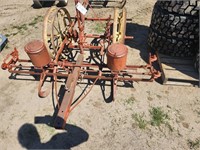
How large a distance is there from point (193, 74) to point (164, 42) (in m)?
1.05

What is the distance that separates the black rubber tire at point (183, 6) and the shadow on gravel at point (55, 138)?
3.37 meters

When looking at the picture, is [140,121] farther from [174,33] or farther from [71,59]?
[71,59]

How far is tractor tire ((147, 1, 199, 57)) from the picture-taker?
4.85 meters

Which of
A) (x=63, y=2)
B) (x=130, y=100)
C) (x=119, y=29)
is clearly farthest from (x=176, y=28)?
(x=63, y=2)

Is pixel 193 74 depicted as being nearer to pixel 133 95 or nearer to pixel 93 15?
pixel 133 95

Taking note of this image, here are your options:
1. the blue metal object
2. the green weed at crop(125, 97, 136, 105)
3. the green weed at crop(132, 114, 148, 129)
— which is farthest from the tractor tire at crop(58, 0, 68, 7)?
the green weed at crop(132, 114, 148, 129)

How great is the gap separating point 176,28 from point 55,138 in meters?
3.65

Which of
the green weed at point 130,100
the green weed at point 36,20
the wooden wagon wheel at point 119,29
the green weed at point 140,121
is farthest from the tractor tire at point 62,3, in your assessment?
the green weed at point 140,121

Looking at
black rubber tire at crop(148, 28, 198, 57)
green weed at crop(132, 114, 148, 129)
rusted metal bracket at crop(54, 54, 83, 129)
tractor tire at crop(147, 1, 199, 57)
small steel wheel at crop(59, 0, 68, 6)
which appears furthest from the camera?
small steel wheel at crop(59, 0, 68, 6)

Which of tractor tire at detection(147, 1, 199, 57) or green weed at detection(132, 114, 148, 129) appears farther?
tractor tire at detection(147, 1, 199, 57)

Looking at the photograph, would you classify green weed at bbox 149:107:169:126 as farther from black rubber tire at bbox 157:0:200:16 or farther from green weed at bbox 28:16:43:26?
green weed at bbox 28:16:43:26

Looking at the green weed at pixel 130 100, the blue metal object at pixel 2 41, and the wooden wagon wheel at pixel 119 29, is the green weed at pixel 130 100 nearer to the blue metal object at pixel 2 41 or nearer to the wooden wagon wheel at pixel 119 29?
the wooden wagon wheel at pixel 119 29

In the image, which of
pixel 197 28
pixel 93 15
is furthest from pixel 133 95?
pixel 93 15

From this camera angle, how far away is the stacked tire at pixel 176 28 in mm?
4738
